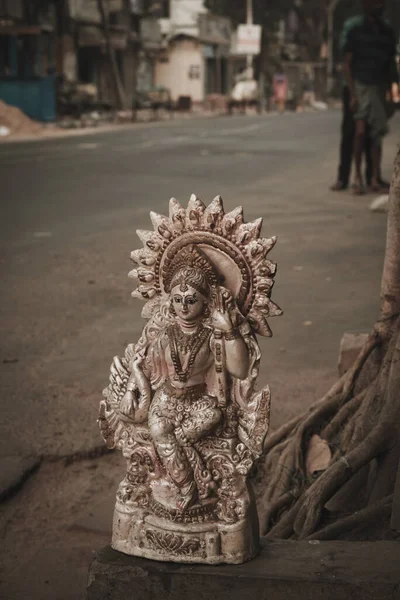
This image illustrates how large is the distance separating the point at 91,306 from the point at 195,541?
15.7ft

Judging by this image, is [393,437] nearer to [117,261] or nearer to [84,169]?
[117,261]

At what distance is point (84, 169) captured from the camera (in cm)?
1778

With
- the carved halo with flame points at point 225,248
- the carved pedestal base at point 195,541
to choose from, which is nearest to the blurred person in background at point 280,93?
the carved halo with flame points at point 225,248

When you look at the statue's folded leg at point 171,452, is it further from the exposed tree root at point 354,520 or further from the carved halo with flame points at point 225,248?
the exposed tree root at point 354,520

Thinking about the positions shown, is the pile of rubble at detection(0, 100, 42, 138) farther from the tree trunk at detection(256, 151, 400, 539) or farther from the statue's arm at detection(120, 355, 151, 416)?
the statue's arm at detection(120, 355, 151, 416)

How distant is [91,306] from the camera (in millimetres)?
7516

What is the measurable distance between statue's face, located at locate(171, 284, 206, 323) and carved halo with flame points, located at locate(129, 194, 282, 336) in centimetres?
11

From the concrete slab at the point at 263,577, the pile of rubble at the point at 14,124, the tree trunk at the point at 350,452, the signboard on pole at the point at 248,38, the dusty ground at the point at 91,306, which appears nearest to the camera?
the concrete slab at the point at 263,577

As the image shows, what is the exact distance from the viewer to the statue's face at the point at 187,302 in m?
2.79

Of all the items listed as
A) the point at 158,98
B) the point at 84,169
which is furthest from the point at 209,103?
the point at 84,169

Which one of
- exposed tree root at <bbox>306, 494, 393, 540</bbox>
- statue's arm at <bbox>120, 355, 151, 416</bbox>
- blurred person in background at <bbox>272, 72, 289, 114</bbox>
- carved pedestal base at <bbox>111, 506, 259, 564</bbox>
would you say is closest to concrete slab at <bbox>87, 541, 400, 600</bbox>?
carved pedestal base at <bbox>111, 506, 259, 564</bbox>

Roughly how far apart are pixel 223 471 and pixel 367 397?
1.49 metres

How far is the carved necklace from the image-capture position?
2852 mm

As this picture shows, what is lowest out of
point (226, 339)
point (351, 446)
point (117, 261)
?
point (117, 261)
